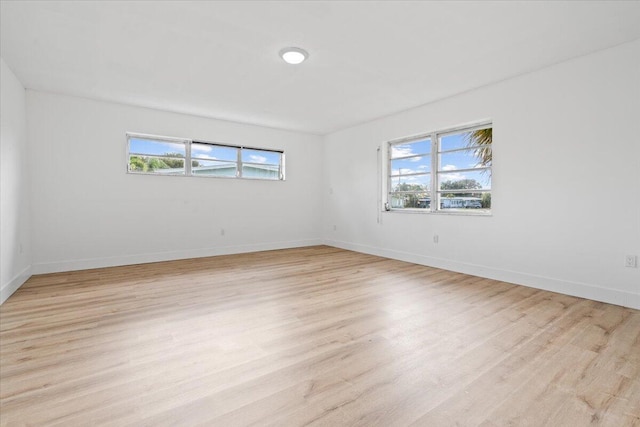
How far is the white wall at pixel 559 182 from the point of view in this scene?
118 inches

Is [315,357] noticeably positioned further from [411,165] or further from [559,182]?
[411,165]

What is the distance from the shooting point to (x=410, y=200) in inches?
209

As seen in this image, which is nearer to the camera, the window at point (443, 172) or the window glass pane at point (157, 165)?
the window at point (443, 172)

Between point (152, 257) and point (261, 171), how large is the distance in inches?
103

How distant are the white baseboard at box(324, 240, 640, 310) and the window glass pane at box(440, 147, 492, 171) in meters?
1.43

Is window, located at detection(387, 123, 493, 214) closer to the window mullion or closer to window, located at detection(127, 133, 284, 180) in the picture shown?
window, located at detection(127, 133, 284, 180)

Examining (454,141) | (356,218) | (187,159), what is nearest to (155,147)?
(187,159)

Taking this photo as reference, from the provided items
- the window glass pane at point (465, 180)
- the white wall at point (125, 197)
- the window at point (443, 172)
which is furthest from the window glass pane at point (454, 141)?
the white wall at point (125, 197)

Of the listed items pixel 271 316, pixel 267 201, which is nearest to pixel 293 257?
pixel 267 201

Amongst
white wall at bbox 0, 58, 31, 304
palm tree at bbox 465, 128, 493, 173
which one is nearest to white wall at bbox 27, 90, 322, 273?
white wall at bbox 0, 58, 31, 304

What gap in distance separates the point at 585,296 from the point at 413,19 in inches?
130

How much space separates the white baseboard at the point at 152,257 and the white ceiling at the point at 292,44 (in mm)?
2470

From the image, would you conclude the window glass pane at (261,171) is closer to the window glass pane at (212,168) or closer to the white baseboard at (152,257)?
the window glass pane at (212,168)

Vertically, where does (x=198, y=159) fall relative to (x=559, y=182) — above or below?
above
